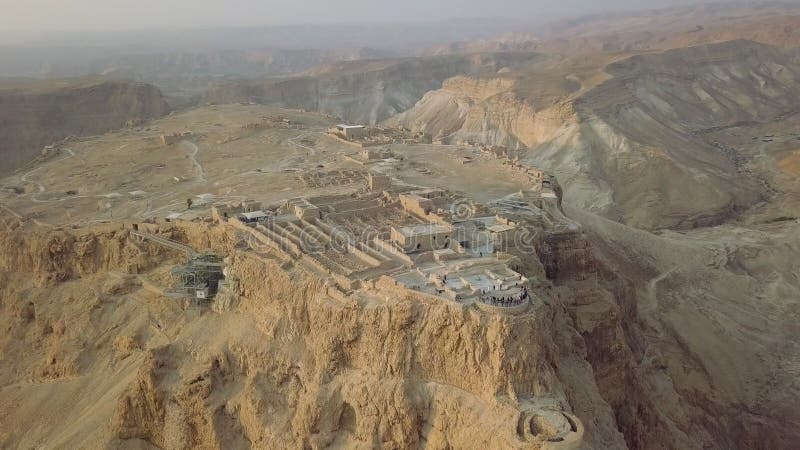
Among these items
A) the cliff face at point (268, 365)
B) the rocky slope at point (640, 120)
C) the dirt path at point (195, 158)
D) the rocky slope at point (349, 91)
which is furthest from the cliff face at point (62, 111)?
the cliff face at point (268, 365)

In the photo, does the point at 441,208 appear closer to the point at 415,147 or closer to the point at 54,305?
the point at 54,305

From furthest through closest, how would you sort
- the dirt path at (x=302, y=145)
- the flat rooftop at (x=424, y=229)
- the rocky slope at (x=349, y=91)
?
the rocky slope at (x=349, y=91) < the dirt path at (x=302, y=145) < the flat rooftop at (x=424, y=229)

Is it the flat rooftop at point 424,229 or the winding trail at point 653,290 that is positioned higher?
the flat rooftop at point 424,229

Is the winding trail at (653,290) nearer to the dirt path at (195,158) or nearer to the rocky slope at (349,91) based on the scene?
the dirt path at (195,158)

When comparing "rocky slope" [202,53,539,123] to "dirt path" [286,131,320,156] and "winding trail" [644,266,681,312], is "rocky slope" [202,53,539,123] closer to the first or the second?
"dirt path" [286,131,320,156]

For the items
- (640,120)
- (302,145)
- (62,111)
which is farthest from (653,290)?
(62,111)
